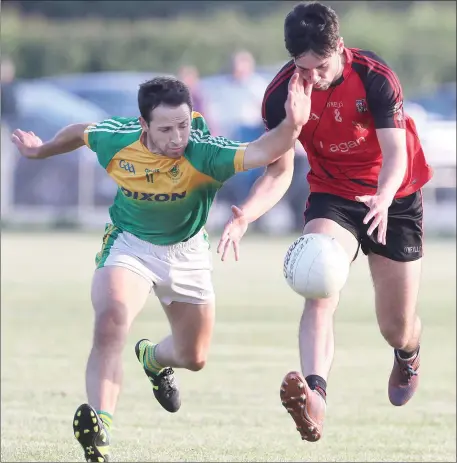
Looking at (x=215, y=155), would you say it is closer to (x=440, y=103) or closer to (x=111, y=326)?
(x=111, y=326)

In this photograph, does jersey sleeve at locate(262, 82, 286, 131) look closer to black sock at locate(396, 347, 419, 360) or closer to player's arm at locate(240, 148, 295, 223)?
player's arm at locate(240, 148, 295, 223)

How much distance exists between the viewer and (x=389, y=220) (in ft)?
25.4

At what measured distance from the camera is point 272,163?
6875mm

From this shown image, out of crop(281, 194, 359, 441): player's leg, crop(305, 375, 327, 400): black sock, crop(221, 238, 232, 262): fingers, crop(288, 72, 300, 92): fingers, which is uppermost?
crop(288, 72, 300, 92): fingers

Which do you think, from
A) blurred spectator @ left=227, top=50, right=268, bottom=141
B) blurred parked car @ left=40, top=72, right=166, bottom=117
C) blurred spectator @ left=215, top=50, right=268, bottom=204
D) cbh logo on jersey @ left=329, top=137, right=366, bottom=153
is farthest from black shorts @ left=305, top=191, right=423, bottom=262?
blurred parked car @ left=40, top=72, right=166, bottom=117

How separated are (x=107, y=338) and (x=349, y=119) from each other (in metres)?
1.68

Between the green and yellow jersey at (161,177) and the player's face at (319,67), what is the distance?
18.4 inches

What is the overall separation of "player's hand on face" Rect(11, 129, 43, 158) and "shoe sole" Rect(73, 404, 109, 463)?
167 centimetres

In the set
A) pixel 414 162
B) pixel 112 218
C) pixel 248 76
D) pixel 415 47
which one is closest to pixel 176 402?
pixel 112 218

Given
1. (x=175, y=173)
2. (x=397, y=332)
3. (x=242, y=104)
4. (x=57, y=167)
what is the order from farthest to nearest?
(x=57, y=167), (x=242, y=104), (x=397, y=332), (x=175, y=173)

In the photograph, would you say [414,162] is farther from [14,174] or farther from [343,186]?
[14,174]

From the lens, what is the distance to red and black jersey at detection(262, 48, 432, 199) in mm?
6988

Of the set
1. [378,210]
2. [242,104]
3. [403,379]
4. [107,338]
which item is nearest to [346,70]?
[378,210]

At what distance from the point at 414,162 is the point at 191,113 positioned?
1.48 m
